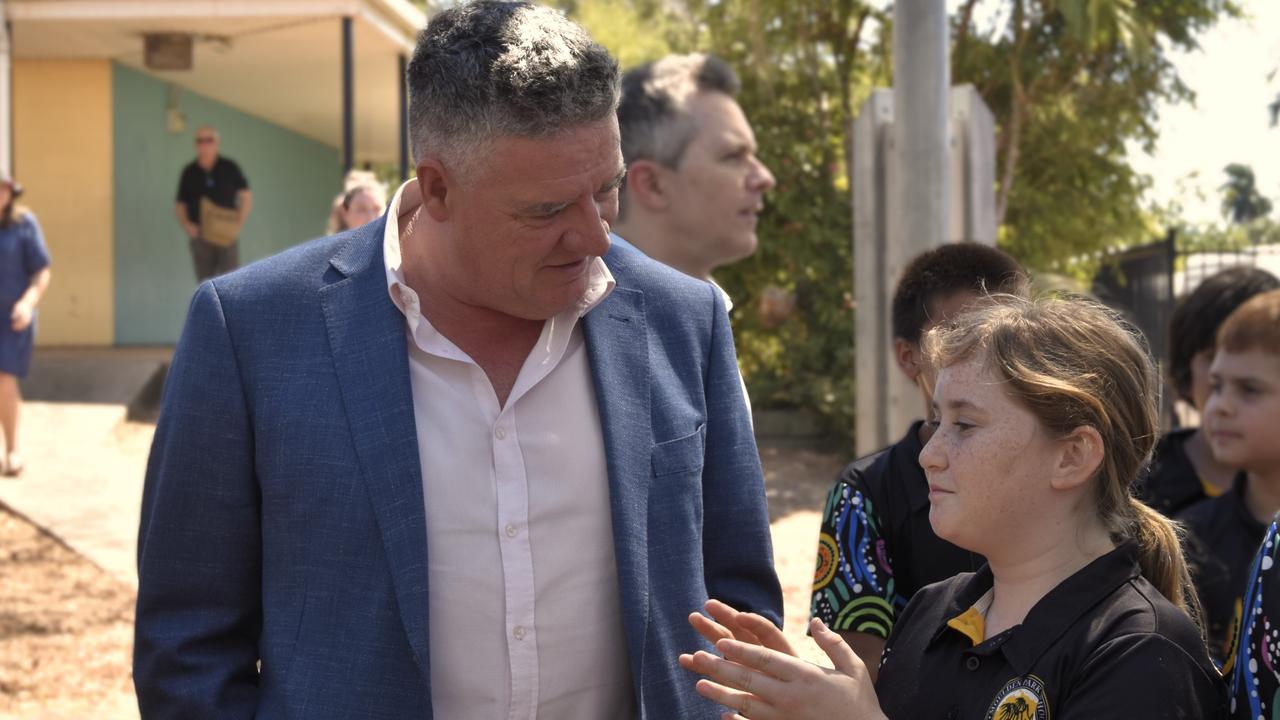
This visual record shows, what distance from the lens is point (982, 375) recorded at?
220 centimetres

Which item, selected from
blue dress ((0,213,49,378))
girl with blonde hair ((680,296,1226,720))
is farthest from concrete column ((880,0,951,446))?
blue dress ((0,213,49,378))

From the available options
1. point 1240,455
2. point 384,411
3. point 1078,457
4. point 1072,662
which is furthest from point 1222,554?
point 384,411

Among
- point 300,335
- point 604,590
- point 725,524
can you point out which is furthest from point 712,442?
point 300,335

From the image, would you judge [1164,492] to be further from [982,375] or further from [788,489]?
[788,489]

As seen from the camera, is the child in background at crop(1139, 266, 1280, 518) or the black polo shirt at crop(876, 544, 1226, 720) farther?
the child in background at crop(1139, 266, 1280, 518)

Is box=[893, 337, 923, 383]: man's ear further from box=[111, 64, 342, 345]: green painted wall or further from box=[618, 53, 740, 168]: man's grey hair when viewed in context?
box=[111, 64, 342, 345]: green painted wall

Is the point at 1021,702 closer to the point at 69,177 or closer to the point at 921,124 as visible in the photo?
the point at 921,124

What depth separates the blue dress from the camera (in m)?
9.23

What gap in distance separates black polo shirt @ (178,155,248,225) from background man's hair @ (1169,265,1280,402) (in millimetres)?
10548

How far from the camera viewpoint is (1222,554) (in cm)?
328

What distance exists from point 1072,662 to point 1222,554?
150 centimetres

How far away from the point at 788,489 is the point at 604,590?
29.5ft

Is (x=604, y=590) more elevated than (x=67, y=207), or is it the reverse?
(x=67, y=207)

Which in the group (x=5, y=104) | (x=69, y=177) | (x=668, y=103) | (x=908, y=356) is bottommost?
(x=908, y=356)
